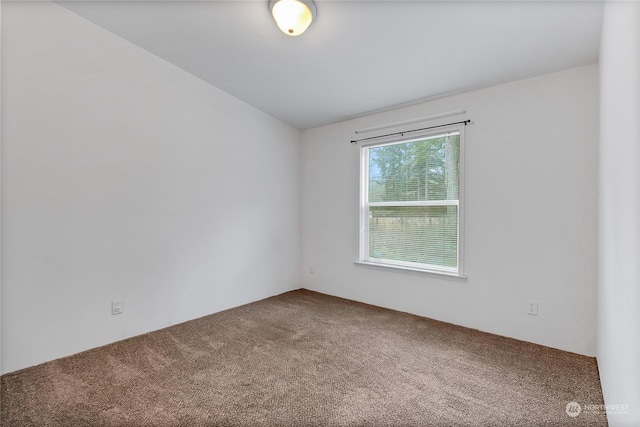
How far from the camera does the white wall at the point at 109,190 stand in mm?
2088

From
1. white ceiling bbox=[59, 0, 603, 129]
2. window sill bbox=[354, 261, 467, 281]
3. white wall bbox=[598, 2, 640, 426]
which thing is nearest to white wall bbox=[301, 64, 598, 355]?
window sill bbox=[354, 261, 467, 281]

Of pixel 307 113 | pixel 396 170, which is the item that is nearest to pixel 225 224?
pixel 307 113

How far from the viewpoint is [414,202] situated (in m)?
3.24

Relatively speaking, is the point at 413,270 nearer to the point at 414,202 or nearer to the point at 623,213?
the point at 414,202

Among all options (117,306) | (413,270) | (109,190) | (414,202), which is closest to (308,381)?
(413,270)

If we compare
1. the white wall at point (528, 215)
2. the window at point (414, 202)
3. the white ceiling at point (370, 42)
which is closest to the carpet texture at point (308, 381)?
the white wall at point (528, 215)

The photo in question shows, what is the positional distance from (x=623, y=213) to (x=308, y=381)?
1891 mm

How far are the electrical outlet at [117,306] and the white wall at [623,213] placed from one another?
3.22m

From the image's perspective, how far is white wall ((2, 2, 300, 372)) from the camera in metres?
2.09

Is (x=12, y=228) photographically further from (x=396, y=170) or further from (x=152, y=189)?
(x=396, y=170)

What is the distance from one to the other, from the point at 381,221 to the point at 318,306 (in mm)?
1282

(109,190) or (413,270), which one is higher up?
(109,190)

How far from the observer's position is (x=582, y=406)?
167cm

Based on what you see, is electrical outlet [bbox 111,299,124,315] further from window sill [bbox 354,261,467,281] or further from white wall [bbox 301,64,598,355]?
white wall [bbox 301,64,598,355]
